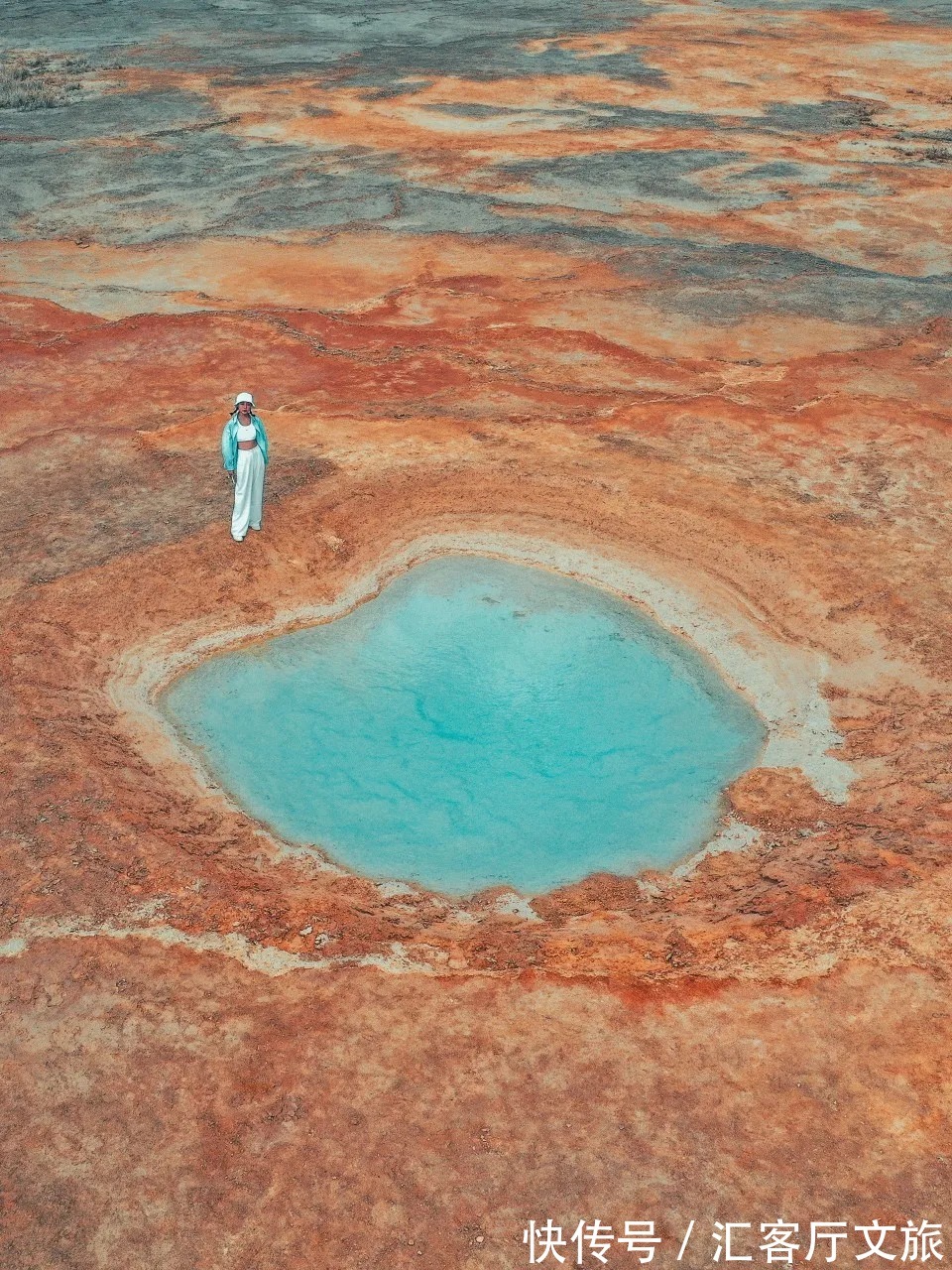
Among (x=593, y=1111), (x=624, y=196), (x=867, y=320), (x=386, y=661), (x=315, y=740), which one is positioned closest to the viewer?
(x=593, y=1111)

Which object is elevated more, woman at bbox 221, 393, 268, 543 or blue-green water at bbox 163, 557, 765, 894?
woman at bbox 221, 393, 268, 543

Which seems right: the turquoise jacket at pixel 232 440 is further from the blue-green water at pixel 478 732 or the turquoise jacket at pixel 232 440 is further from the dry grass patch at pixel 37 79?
the dry grass patch at pixel 37 79

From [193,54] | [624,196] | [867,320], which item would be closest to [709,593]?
[867,320]

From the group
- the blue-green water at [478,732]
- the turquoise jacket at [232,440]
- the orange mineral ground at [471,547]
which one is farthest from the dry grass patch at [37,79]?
the blue-green water at [478,732]

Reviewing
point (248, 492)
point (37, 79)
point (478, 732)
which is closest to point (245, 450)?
point (248, 492)

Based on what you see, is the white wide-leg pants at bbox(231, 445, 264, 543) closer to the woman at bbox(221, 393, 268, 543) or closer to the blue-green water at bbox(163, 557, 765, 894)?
the woman at bbox(221, 393, 268, 543)

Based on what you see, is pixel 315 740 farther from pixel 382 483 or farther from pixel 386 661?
pixel 382 483

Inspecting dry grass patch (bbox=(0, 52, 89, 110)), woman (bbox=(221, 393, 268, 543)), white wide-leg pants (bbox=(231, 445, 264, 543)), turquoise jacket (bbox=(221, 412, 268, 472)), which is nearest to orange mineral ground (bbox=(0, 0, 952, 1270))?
white wide-leg pants (bbox=(231, 445, 264, 543))
